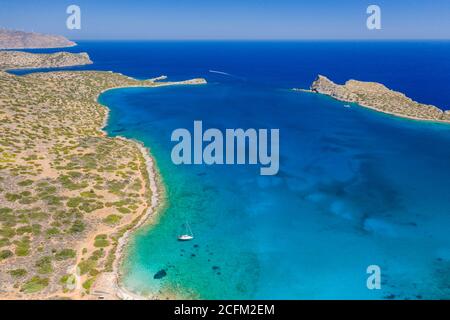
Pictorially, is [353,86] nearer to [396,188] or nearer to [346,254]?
[396,188]

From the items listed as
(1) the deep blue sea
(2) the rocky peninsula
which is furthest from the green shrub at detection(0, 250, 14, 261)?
(2) the rocky peninsula

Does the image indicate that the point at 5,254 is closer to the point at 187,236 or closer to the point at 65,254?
the point at 65,254

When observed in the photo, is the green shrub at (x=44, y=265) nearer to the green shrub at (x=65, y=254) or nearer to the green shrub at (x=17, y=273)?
the green shrub at (x=65, y=254)

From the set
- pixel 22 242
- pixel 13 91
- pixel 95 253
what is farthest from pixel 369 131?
pixel 13 91

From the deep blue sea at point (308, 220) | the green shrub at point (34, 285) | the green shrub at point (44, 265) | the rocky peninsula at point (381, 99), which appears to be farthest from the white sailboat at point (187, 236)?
the rocky peninsula at point (381, 99)

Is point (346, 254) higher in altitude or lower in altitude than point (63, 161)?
lower

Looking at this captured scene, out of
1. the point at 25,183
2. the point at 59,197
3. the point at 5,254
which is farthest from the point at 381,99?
the point at 5,254
